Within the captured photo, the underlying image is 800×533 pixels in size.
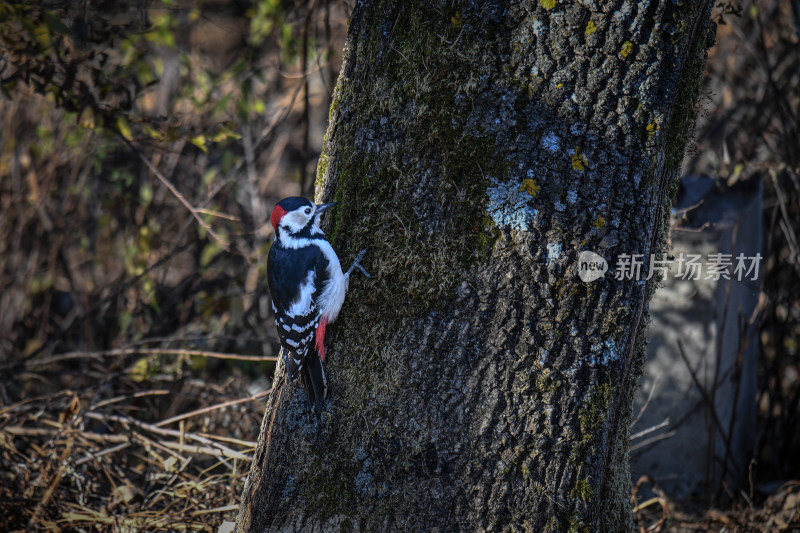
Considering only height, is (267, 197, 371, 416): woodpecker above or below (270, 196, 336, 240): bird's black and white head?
below

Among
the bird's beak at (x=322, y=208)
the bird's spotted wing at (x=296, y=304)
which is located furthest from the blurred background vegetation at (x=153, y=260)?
the bird's beak at (x=322, y=208)

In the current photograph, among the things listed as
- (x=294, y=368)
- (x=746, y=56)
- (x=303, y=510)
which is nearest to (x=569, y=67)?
(x=294, y=368)

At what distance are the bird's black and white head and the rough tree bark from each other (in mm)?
234

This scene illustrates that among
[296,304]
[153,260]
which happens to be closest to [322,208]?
[296,304]

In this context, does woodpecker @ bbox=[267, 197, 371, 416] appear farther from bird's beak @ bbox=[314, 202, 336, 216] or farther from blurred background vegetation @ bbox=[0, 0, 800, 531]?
blurred background vegetation @ bbox=[0, 0, 800, 531]

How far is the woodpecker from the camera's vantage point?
2264mm

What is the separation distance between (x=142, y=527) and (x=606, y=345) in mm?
2217

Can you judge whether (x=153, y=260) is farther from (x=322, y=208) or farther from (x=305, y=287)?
(x=322, y=208)

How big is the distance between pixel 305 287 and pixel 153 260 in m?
3.01

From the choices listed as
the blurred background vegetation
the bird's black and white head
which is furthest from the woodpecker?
the blurred background vegetation

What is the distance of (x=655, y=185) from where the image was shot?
2072mm

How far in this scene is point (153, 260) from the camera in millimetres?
5070

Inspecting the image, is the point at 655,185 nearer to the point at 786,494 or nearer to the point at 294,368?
the point at 294,368

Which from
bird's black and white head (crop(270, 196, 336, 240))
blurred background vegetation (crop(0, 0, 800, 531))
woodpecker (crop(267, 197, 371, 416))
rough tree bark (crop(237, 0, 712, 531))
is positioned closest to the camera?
rough tree bark (crop(237, 0, 712, 531))
